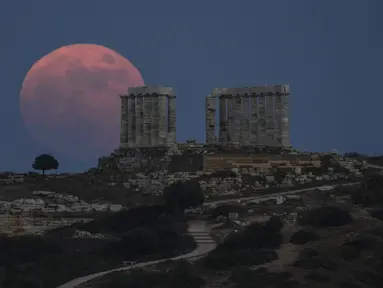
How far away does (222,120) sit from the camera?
252 ft

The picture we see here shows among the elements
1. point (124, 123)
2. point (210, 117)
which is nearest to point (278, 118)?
point (210, 117)

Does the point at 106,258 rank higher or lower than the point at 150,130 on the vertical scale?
lower

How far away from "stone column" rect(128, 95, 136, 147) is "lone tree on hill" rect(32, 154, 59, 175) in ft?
20.8

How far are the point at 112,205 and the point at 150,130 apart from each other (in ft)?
52.4

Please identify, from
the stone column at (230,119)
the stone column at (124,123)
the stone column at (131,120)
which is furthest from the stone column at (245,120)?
the stone column at (124,123)

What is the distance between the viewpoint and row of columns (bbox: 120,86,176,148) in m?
74.8

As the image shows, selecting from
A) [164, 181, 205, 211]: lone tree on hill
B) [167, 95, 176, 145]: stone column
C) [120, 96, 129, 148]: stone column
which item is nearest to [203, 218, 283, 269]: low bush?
[164, 181, 205, 211]: lone tree on hill

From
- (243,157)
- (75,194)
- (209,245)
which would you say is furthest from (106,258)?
(243,157)

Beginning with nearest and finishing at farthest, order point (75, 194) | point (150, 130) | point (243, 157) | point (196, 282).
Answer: point (196, 282) < point (75, 194) < point (243, 157) < point (150, 130)

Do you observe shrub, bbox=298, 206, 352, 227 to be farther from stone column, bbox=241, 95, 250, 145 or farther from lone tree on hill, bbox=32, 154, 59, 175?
lone tree on hill, bbox=32, 154, 59, 175

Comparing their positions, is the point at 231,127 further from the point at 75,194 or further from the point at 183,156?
the point at 75,194

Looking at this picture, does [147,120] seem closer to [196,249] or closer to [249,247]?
[196,249]

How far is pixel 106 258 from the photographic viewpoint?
44.8 m

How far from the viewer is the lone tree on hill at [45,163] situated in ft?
251
